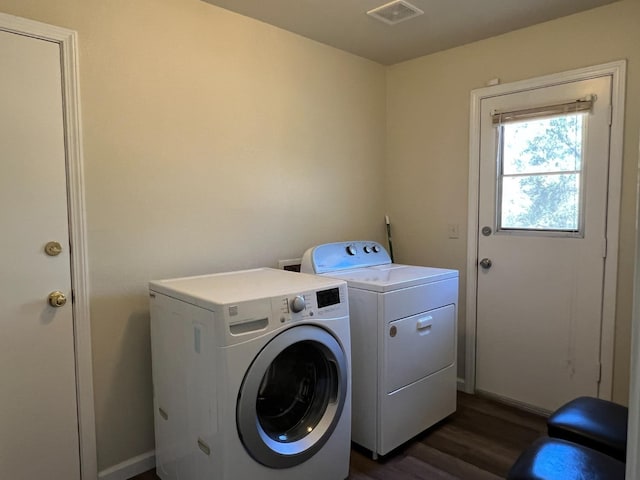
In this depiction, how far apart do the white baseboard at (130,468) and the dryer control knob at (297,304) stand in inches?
46.5

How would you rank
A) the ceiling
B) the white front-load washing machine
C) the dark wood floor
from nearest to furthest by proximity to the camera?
the white front-load washing machine, the dark wood floor, the ceiling

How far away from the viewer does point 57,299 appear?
6.30 feet

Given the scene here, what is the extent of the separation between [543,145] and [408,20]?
1.11 m

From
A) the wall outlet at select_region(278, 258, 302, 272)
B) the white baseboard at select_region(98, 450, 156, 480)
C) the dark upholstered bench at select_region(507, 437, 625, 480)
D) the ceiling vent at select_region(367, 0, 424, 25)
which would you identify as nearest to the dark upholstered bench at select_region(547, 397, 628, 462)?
the dark upholstered bench at select_region(507, 437, 625, 480)

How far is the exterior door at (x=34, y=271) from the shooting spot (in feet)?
5.91

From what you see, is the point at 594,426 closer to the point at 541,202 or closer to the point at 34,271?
the point at 541,202

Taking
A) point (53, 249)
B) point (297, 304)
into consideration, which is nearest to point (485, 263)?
point (297, 304)

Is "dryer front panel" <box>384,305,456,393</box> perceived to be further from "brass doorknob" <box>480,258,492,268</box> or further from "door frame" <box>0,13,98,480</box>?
"door frame" <box>0,13,98,480</box>

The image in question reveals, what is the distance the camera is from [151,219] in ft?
7.29

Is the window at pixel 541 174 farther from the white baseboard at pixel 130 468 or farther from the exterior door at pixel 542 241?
the white baseboard at pixel 130 468

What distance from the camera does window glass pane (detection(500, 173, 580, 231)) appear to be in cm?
264

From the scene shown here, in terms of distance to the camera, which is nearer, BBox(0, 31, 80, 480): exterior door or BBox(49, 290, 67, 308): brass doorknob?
BBox(0, 31, 80, 480): exterior door

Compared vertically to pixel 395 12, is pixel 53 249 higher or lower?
lower

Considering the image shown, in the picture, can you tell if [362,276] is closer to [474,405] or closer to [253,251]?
[253,251]
